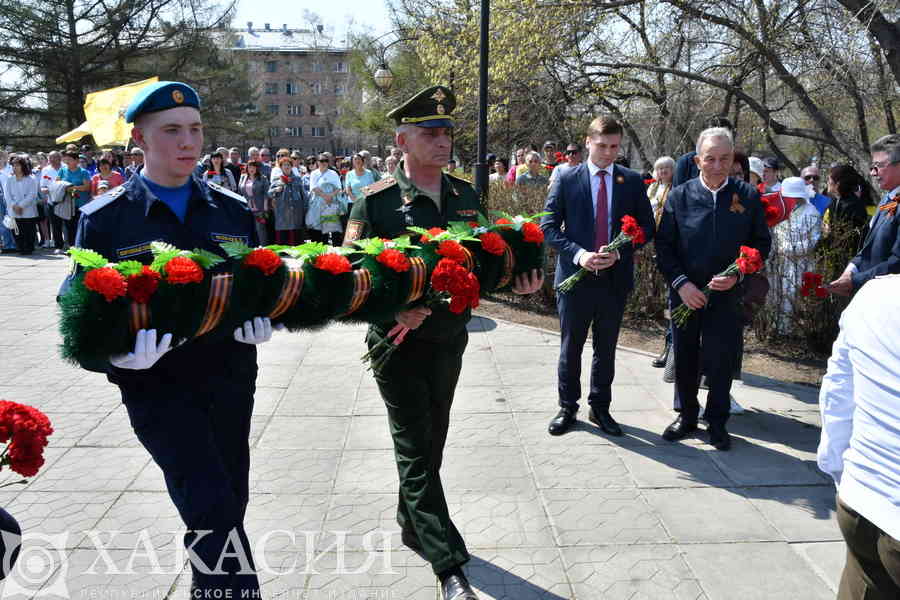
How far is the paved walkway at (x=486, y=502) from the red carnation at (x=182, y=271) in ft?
5.50

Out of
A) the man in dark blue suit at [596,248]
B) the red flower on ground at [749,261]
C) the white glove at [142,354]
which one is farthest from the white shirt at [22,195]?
the red flower on ground at [749,261]

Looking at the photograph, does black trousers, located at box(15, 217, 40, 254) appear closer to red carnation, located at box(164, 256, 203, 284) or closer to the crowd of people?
the crowd of people

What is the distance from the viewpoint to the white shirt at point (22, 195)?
14.5 meters

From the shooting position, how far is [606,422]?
5.32 metres

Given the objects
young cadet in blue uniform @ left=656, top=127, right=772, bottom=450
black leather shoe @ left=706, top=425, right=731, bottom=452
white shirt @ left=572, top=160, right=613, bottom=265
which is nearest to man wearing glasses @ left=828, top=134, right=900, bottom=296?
young cadet in blue uniform @ left=656, top=127, right=772, bottom=450

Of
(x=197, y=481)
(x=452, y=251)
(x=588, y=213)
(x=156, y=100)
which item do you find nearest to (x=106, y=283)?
(x=197, y=481)

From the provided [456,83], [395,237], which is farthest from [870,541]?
[456,83]

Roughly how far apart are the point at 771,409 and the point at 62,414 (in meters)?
5.77

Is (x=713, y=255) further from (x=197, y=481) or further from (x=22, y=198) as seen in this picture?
(x=22, y=198)

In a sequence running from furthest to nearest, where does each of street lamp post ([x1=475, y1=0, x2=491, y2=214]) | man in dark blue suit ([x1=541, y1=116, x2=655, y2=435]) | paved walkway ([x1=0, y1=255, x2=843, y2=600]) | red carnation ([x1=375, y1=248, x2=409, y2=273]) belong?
street lamp post ([x1=475, y1=0, x2=491, y2=214])
man in dark blue suit ([x1=541, y1=116, x2=655, y2=435])
paved walkway ([x1=0, y1=255, x2=843, y2=600])
red carnation ([x1=375, y1=248, x2=409, y2=273])

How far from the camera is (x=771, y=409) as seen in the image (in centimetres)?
589

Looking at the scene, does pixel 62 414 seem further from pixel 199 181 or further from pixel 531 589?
pixel 531 589

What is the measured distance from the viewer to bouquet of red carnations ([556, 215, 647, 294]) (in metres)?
4.93

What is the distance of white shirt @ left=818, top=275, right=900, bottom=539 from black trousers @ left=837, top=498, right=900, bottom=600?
0.07m
